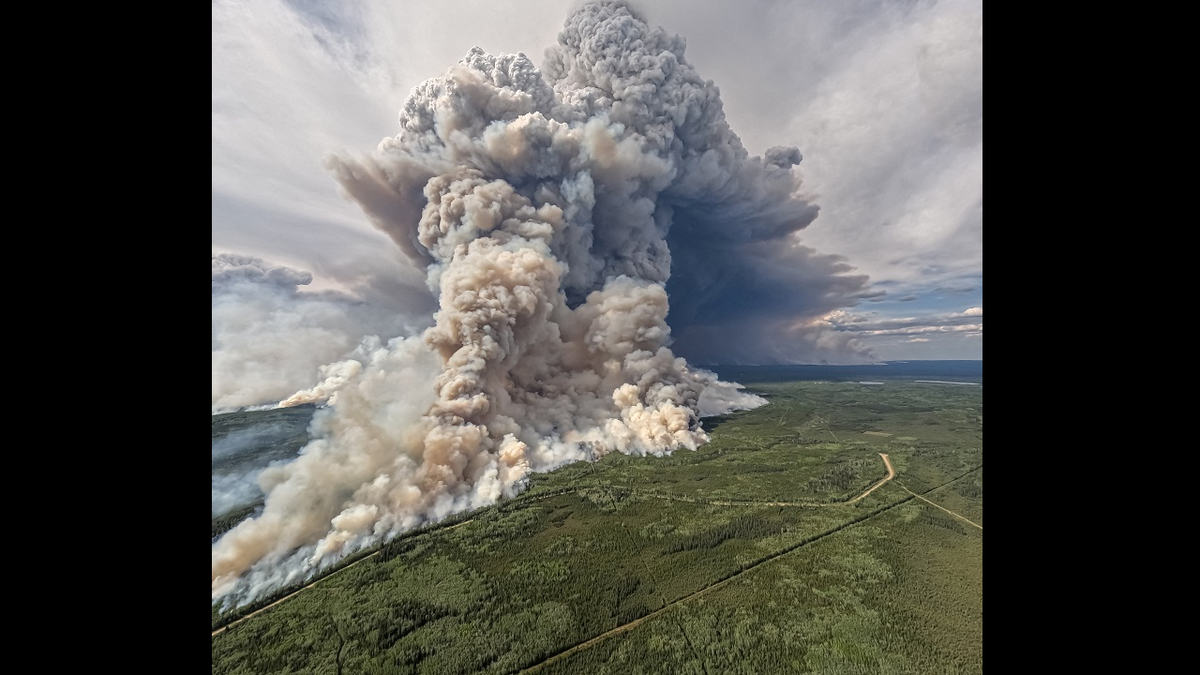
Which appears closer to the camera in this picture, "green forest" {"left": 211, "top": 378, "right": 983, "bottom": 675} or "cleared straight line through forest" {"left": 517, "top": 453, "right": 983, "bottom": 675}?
"cleared straight line through forest" {"left": 517, "top": 453, "right": 983, "bottom": 675}

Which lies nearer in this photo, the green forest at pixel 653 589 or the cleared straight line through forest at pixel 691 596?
the cleared straight line through forest at pixel 691 596

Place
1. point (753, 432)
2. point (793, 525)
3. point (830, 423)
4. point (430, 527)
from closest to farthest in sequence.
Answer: point (430, 527), point (793, 525), point (753, 432), point (830, 423)

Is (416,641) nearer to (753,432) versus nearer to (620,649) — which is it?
(620,649)

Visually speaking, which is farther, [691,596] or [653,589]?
[653,589]

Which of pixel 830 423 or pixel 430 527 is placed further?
pixel 830 423
